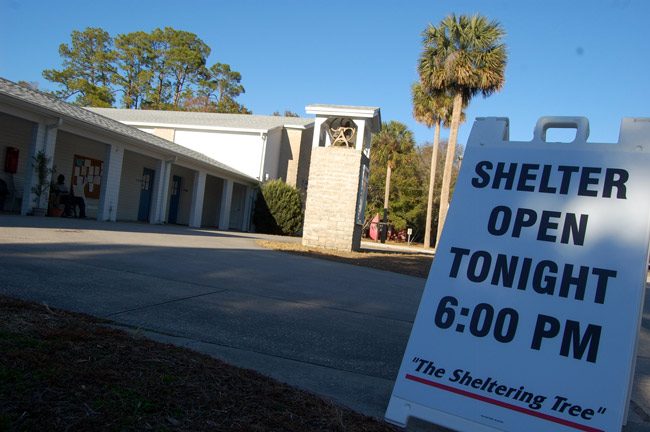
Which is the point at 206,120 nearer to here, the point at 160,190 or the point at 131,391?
the point at 160,190

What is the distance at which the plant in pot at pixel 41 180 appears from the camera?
14781 mm

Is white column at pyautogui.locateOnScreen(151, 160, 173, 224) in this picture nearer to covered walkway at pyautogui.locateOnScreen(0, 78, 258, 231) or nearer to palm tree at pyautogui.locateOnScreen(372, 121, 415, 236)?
covered walkway at pyautogui.locateOnScreen(0, 78, 258, 231)

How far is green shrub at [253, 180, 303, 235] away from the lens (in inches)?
1051

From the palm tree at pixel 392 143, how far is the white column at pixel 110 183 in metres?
26.4

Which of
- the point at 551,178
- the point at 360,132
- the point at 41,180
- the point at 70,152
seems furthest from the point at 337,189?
the point at 551,178

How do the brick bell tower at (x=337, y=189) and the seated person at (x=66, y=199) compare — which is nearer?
the seated person at (x=66, y=199)

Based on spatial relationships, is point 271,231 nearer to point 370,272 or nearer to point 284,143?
point 284,143

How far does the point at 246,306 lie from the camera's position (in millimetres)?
6461

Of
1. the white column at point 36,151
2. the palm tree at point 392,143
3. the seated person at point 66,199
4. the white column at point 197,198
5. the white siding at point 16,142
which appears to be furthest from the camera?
the palm tree at point 392,143

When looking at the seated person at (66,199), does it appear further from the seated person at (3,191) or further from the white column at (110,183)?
the seated person at (3,191)

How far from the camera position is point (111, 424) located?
2.73 meters

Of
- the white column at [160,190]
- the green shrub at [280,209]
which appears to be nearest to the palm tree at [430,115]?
the green shrub at [280,209]

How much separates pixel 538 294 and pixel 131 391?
2245mm

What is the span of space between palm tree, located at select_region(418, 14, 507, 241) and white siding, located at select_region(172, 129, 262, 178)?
9.84 meters
